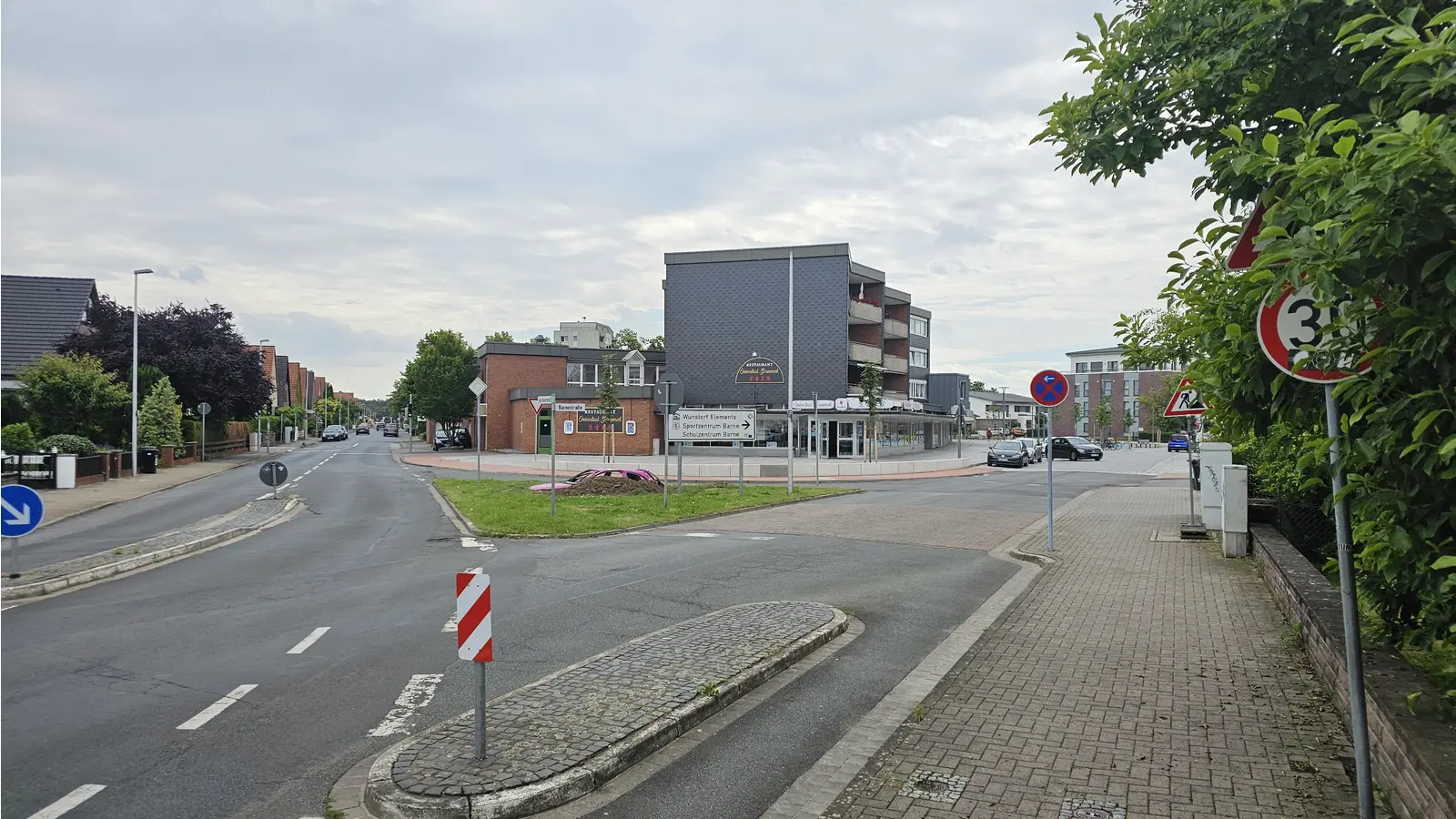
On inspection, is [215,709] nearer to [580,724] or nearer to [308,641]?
[308,641]

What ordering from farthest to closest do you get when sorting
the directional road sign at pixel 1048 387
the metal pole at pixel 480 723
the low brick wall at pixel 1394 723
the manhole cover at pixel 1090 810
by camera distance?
the directional road sign at pixel 1048 387 → the metal pole at pixel 480 723 → the manhole cover at pixel 1090 810 → the low brick wall at pixel 1394 723

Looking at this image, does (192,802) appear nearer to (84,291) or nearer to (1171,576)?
(1171,576)

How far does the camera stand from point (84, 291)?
51844mm

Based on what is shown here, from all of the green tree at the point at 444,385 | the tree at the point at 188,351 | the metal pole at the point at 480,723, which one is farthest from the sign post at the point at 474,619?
the green tree at the point at 444,385

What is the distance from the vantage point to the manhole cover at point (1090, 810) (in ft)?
14.4

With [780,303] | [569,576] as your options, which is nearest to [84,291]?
[780,303]

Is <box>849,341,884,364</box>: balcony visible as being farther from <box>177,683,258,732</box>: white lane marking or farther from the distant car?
<box>177,683,258,732</box>: white lane marking

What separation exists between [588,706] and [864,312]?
189 ft

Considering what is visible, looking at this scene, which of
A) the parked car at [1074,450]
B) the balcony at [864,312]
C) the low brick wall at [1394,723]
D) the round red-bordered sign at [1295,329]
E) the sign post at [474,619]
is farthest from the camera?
the balcony at [864,312]

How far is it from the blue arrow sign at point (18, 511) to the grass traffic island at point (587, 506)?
749cm

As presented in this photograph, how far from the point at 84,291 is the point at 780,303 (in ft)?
137

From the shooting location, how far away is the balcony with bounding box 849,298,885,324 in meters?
60.9

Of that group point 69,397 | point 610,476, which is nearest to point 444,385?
point 69,397

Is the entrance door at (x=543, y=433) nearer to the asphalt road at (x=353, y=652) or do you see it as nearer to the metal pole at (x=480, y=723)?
the asphalt road at (x=353, y=652)
